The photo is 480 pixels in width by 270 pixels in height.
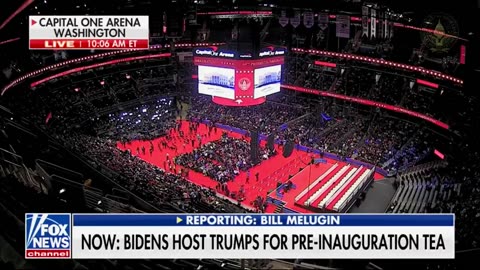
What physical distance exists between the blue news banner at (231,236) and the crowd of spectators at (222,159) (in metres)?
22.3

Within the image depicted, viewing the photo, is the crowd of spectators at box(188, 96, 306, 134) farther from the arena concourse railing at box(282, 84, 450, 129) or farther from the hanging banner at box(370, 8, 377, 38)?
the hanging banner at box(370, 8, 377, 38)

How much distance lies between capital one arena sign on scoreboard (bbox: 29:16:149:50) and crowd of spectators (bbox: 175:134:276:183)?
16.3 meters

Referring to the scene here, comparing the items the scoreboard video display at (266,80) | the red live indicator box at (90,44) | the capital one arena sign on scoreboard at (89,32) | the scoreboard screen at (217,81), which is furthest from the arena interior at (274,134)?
the red live indicator box at (90,44)

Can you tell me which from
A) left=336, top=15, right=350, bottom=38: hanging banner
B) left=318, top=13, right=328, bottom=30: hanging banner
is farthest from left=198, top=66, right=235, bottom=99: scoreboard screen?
left=318, top=13, right=328, bottom=30: hanging banner

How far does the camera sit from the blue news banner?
10.9 m

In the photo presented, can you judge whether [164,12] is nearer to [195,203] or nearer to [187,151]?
[187,151]

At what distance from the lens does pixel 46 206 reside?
12.8 metres

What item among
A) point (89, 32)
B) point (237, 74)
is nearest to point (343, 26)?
point (237, 74)

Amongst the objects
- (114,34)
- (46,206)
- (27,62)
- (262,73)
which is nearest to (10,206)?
(46,206)

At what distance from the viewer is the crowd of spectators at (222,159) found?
34719 mm

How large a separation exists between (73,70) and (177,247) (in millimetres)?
41088

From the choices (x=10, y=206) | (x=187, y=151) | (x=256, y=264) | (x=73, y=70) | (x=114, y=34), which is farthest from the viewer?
(x=73, y=70)

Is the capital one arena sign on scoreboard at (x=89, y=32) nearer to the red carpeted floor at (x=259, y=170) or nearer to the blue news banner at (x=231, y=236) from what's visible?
the blue news banner at (x=231, y=236)

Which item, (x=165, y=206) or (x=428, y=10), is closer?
(x=165, y=206)
